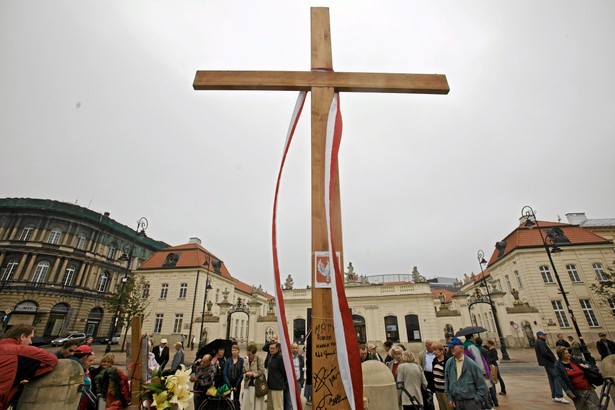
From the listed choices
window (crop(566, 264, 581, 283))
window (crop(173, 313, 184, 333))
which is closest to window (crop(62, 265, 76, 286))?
window (crop(173, 313, 184, 333))

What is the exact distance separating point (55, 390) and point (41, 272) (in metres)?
45.7

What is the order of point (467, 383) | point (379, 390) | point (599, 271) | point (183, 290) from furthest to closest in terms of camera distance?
point (183, 290) → point (599, 271) → point (467, 383) → point (379, 390)

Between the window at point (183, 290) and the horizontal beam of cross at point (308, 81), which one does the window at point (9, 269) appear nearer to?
the window at point (183, 290)

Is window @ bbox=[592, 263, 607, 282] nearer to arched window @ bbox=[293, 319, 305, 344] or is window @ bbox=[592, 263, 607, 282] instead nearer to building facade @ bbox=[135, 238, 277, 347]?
arched window @ bbox=[293, 319, 305, 344]

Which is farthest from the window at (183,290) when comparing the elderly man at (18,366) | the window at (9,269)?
the elderly man at (18,366)

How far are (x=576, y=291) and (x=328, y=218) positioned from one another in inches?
1499

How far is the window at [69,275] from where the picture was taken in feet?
121

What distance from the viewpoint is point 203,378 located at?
594cm

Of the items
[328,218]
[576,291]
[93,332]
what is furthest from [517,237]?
[93,332]

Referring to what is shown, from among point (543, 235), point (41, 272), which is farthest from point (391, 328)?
point (41, 272)

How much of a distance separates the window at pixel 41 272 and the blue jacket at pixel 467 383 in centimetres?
4663

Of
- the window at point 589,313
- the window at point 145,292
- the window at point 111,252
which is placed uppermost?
the window at point 111,252

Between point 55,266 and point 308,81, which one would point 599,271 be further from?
point 55,266

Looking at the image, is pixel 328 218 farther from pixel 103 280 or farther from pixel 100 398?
pixel 103 280
